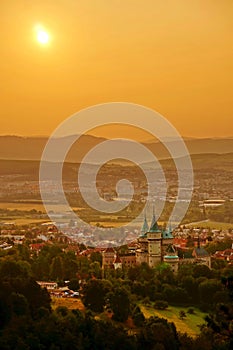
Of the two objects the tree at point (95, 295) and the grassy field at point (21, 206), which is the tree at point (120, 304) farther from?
the grassy field at point (21, 206)

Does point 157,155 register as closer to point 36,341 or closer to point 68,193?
point 68,193

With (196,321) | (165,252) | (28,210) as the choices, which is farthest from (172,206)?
(196,321)

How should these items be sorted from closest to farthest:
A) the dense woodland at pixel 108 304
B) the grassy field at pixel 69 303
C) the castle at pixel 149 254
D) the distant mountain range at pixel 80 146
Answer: the dense woodland at pixel 108 304 < the grassy field at pixel 69 303 < the castle at pixel 149 254 < the distant mountain range at pixel 80 146

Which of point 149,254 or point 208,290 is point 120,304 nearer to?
point 208,290

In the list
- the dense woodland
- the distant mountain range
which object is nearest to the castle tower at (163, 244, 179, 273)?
the dense woodland

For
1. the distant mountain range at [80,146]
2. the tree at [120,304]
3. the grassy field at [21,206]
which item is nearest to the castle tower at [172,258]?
the tree at [120,304]

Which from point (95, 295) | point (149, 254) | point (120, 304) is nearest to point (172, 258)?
point (149, 254)

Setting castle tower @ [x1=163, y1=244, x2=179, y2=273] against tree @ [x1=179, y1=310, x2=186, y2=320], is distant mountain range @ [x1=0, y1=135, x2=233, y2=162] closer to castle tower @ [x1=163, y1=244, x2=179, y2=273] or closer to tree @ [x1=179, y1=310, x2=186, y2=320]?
castle tower @ [x1=163, y1=244, x2=179, y2=273]

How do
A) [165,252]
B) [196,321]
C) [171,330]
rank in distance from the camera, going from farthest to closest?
[165,252]
[196,321]
[171,330]
